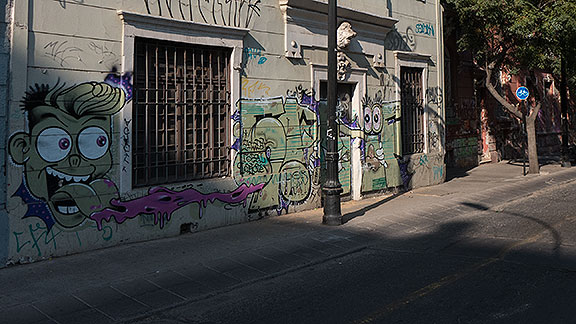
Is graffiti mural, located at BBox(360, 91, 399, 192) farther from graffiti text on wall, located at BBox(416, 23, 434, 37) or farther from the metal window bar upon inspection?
graffiti text on wall, located at BBox(416, 23, 434, 37)

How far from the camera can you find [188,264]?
6.86 meters

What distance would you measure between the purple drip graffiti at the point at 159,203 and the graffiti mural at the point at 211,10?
2.99 meters

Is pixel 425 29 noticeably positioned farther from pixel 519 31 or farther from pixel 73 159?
pixel 73 159

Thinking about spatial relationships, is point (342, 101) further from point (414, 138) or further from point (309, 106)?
point (414, 138)

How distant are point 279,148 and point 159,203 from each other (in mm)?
2970

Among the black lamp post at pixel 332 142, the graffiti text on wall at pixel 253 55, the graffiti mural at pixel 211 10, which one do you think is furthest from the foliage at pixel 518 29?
the graffiti mural at pixel 211 10

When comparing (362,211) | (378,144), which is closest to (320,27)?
(378,144)

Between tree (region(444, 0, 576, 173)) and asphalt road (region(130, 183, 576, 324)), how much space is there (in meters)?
7.96

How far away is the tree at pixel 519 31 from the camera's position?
14.1 meters

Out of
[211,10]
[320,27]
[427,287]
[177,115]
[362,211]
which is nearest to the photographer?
[427,287]

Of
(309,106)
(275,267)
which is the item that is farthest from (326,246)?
(309,106)

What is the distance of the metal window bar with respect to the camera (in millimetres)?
13844

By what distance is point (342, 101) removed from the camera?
1204cm

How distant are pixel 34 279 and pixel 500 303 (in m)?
5.38
